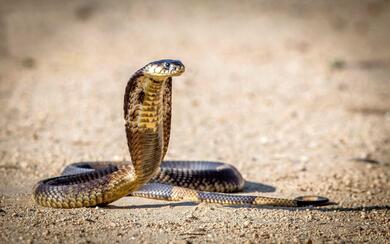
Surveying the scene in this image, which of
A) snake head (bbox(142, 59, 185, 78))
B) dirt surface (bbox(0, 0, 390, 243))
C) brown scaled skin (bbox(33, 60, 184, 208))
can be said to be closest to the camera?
snake head (bbox(142, 59, 185, 78))

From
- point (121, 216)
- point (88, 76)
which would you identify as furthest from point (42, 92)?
point (121, 216)

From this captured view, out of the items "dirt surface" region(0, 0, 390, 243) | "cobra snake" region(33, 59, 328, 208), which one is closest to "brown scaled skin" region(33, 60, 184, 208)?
"cobra snake" region(33, 59, 328, 208)

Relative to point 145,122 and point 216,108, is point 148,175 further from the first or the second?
point 216,108

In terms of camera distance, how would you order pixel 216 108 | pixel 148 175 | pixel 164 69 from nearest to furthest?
pixel 164 69, pixel 148 175, pixel 216 108

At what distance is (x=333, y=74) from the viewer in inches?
662

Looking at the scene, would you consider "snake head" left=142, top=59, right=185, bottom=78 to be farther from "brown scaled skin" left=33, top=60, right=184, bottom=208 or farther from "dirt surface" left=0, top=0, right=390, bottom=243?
"dirt surface" left=0, top=0, right=390, bottom=243

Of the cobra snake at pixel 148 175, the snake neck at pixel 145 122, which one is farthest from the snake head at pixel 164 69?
the snake neck at pixel 145 122

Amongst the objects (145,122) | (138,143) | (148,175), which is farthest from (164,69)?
(148,175)

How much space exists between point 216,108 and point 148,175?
706 cm

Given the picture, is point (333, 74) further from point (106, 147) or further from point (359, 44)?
point (106, 147)

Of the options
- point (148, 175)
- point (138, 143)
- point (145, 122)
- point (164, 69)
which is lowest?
point (148, 175)

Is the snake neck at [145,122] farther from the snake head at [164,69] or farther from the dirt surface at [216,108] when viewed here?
the dirt surface at [216,108]

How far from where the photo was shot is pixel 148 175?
6211mm

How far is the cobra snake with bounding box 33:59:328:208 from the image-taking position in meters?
5.73
